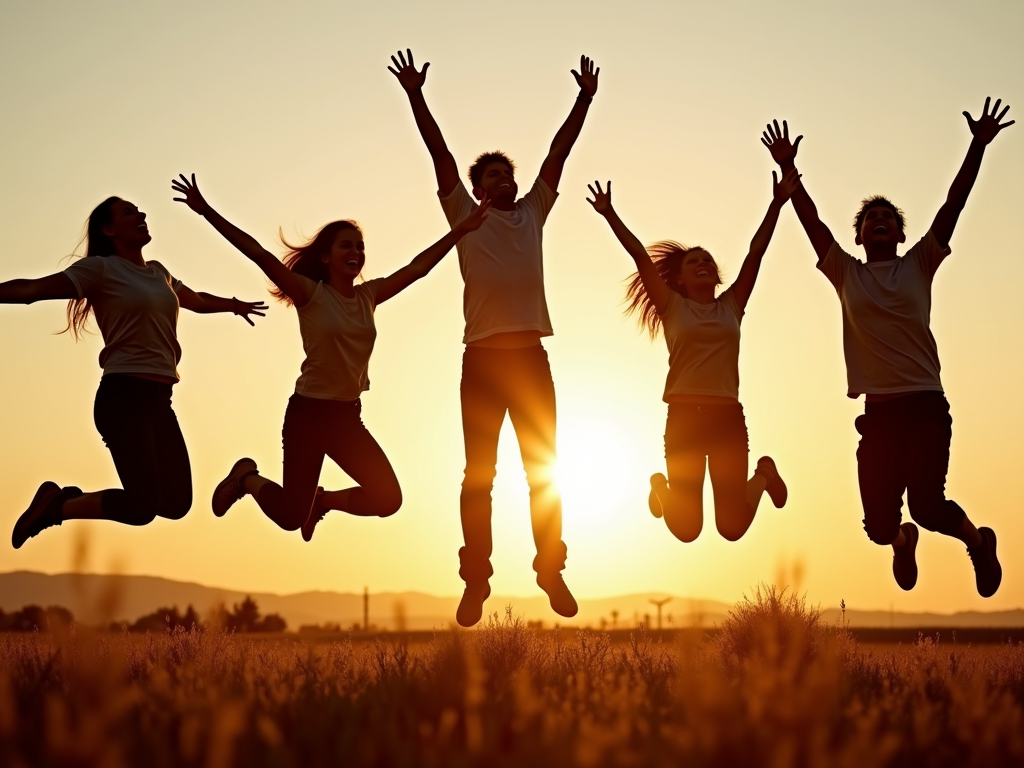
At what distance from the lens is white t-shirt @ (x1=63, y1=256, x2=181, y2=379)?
8.17m

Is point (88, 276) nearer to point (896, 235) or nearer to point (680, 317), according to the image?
point (680, 317)

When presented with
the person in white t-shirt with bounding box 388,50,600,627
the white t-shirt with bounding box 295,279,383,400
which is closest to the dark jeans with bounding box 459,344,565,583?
the person in white t-shirt with bounding box 388,50,600,627

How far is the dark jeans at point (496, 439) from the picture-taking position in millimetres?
8328

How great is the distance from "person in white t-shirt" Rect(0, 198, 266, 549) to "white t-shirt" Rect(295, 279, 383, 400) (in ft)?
3.22

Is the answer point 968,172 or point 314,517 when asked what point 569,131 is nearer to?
point 968,172

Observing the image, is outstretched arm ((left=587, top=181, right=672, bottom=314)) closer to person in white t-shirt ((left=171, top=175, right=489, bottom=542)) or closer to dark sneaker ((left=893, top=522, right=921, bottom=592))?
person in white t-shirt ((left=171, top=175, right=489, bottom=542))

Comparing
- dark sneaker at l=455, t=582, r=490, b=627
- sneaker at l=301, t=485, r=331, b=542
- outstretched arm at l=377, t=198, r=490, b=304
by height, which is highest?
outstretched arm at l=377, t=198, r=490, b=304

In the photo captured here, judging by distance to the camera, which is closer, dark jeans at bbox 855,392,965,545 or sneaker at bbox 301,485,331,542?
dark jeans at bbox 855,392,965,545

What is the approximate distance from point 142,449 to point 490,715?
497cm

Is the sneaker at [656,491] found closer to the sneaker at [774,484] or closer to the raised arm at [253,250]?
the sneaker at [774,484]

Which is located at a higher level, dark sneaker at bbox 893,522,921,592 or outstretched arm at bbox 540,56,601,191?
outstretched arm at bbox 540,56,601,191

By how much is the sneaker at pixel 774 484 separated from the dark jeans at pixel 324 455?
12.5 feet

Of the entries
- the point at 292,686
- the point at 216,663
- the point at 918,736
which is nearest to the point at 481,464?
the point at 216,663

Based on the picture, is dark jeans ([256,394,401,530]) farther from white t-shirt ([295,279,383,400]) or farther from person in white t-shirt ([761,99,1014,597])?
person in white t-shirt ([761,99,1014,597])
